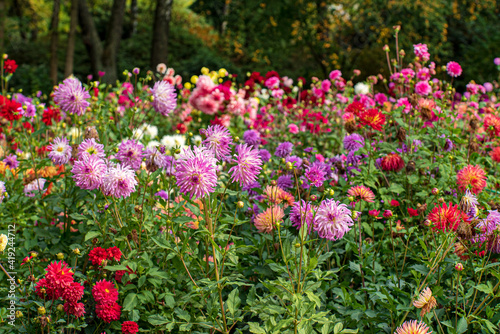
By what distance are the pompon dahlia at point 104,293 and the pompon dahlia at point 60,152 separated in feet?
2.51

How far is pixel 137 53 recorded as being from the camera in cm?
1455

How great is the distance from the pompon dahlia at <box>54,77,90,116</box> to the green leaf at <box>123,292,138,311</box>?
1041mm

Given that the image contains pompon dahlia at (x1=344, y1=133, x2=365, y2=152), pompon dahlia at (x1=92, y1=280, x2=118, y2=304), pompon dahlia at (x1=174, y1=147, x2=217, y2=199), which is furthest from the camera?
pompon dahlia at (x1=344, y1=133, x2=365, y2=152)

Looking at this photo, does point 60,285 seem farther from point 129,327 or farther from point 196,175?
point 196,175

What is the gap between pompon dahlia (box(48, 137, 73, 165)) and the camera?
86.1 inches

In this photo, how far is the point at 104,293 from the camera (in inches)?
66.8

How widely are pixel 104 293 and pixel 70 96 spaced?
1.07 metres

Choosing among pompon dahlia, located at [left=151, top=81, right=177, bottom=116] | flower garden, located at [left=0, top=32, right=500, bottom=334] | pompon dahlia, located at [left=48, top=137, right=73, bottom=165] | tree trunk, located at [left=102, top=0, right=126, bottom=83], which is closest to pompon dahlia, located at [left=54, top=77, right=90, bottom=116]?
flower garden, located at [left=0, top=32, right=500, bottom=334]

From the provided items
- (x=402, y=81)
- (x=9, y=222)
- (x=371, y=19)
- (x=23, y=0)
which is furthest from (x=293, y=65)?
(x=9, y=222)

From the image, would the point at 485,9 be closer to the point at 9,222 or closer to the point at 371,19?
the point at 371,19

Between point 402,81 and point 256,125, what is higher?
point 402,81

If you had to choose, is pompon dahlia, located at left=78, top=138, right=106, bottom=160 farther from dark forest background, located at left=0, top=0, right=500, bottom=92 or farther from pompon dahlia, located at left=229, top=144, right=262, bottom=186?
dark forest background, located at left=0, top=0, right=500, bottom=92

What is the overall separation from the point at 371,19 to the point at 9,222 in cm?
1054

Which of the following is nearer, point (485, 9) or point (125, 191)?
point (125, 191)
